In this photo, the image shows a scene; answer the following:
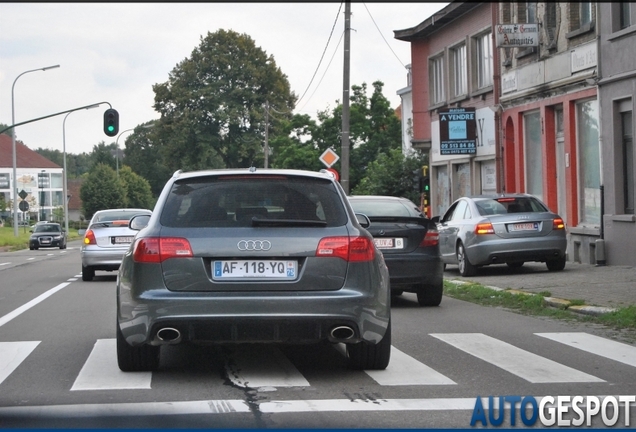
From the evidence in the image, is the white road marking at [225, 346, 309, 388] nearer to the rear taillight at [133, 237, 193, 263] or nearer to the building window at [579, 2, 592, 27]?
the rear taillight at [133, 237, 193, 263]

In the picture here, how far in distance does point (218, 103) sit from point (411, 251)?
60.8 meters

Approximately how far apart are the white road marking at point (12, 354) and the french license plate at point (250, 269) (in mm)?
A: 1876

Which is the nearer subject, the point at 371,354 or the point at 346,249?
the point at 346,249

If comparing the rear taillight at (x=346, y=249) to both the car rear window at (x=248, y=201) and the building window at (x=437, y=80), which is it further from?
the building window at (x=437, y=80)

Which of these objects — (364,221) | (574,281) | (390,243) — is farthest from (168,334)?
(574,281)

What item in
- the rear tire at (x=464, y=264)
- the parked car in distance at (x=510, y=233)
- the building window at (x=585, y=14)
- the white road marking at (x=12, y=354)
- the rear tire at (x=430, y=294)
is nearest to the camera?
the white road marking at (x=12, y=354)

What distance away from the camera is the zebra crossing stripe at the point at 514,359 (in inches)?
310

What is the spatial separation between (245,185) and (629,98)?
14.8 m

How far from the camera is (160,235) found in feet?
25.6

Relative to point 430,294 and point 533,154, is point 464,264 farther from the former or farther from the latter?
point 533,154

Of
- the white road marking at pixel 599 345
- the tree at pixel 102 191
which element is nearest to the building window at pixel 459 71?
the white road marking at pixel 599 345

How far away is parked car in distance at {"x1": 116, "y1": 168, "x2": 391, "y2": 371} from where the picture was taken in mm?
7594

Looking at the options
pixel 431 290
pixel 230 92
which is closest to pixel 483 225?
pixel 431 290

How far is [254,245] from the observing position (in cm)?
768
